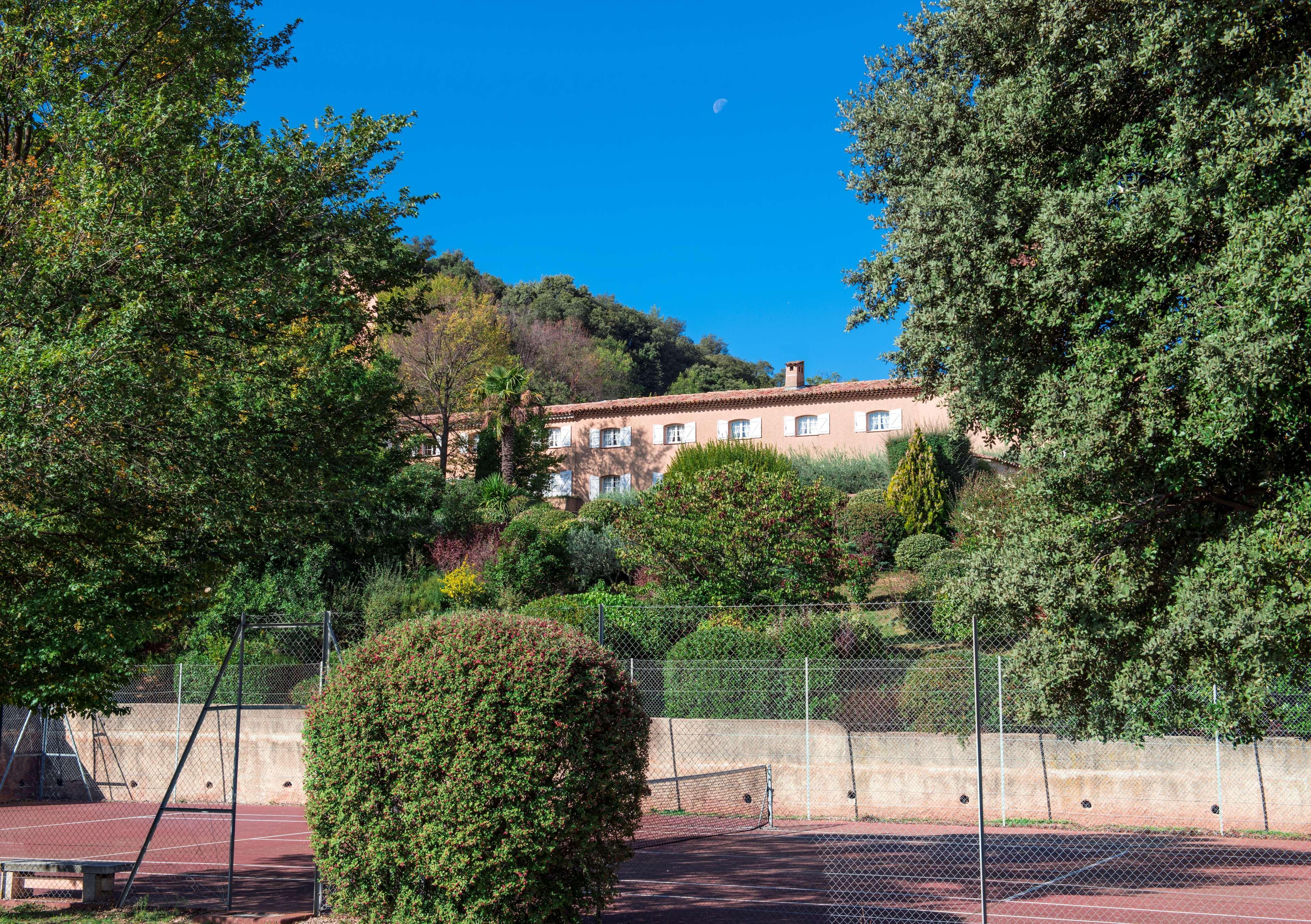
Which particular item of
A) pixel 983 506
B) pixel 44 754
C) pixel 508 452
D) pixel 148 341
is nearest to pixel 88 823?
pixel 44 754

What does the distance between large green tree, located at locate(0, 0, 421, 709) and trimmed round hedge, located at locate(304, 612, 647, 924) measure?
273cm

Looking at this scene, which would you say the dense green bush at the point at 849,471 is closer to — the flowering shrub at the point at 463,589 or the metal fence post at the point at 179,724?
the flowering shrub at the point at 463,589

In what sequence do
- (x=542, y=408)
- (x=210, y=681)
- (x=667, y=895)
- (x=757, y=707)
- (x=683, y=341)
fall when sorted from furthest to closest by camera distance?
1. (x=683, y=341)
2. (x=542, y=408)
3. (x=210, y=681)
4. (x=757, y=707)
5. (x=667, y=895)

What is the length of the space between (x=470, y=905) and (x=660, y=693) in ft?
30.3

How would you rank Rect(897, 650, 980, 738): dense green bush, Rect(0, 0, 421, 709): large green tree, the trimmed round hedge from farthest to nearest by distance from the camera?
Rect(897, 650, 980, 738): dense green bush → Rect(0, 0, 421, 709): large green tree → the trimmed round hedge

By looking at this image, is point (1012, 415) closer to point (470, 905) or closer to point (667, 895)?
point (667, 895)

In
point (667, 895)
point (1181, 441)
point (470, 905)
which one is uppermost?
point (1181, 441)

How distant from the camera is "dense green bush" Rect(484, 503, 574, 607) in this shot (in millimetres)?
25781

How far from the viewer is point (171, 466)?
28.7 ft

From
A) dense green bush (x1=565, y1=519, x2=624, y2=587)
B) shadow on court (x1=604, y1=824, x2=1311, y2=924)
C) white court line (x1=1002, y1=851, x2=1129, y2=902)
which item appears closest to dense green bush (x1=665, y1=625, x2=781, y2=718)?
shadow on court (x1=604, y1=824, x2=1311, y2=924)

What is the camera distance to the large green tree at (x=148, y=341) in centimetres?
791

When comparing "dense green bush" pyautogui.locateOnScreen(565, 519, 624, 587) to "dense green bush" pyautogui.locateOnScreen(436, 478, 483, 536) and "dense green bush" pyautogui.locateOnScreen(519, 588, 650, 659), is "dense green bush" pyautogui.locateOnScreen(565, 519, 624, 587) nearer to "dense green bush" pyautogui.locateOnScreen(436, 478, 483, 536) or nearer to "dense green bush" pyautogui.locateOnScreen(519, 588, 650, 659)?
"dense green bush" pyautogui.locateOnScreen(436, 478, 483, 536)

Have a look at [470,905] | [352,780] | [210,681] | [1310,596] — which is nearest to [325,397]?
[352,780]

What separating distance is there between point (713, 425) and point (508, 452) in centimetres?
951
